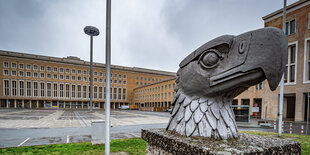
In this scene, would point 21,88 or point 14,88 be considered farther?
point 21,88

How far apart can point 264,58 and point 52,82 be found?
67069 mm

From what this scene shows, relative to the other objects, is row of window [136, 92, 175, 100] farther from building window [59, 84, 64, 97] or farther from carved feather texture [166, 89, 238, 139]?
carved feather texture [166, 89, 238, 139]

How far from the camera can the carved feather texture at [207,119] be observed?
2.13 metres

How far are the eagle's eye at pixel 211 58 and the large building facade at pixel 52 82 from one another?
64.0m

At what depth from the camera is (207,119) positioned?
217cm

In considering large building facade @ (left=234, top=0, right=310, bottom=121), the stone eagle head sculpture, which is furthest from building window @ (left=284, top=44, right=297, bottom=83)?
the stone eagle head sculpture

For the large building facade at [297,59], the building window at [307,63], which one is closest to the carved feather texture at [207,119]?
the large building facade at [297,59]

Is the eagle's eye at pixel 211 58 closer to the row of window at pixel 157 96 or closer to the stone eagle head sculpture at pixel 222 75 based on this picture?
the stone eagle head sculpture at pixel 222 75

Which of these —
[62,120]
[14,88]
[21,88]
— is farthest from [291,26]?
[14,88]

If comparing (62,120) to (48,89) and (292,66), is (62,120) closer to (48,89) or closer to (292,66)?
(292,66)

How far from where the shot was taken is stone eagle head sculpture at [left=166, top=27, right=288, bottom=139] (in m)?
1.71

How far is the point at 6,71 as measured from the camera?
5181cm

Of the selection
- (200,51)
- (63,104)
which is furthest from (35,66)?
(200,51)

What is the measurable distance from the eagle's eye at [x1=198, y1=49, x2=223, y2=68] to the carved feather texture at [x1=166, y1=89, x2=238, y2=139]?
0.51 m
